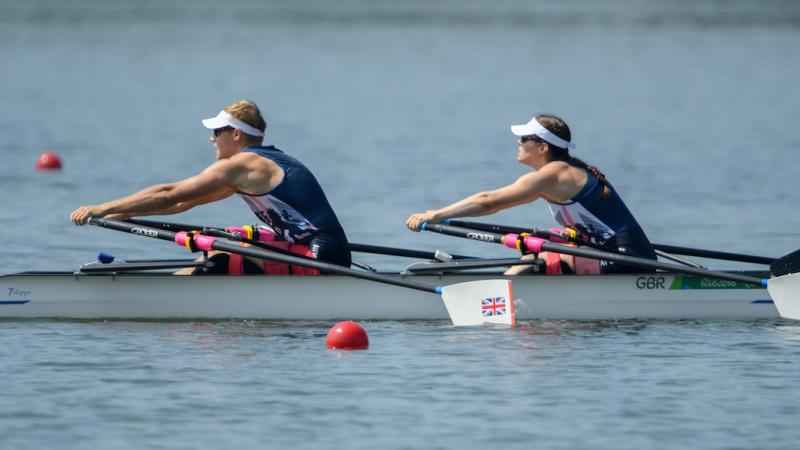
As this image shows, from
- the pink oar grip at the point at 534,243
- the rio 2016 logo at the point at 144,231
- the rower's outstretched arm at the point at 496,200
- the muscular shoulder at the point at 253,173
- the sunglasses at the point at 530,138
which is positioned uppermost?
the sunglasses at the point at 530,138

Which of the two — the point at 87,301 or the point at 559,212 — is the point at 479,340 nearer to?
the point at 559,212

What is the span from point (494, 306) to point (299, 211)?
6.35 ft

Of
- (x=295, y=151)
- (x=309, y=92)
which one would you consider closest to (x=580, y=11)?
(x=309, y=92)

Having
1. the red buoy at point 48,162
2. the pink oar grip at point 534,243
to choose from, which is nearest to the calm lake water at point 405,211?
the red buoy at point 48,162

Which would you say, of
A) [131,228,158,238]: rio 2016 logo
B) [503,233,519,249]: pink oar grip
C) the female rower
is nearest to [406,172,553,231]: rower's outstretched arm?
the female rower

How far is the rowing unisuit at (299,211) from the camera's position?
15516mm

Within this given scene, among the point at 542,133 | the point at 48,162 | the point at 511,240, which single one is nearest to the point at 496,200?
the point at 511,240

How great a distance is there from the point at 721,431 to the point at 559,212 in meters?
4.56

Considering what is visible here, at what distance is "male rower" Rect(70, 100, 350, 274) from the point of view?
1534cm

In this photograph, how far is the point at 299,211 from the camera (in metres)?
15.6

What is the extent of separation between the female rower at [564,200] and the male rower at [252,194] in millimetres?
847

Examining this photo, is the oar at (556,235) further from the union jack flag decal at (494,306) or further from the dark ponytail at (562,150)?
the union jack flag decal at (494,306)

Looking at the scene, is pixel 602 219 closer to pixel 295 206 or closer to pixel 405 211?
pixel 295 206

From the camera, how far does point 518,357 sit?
46.1 ft
